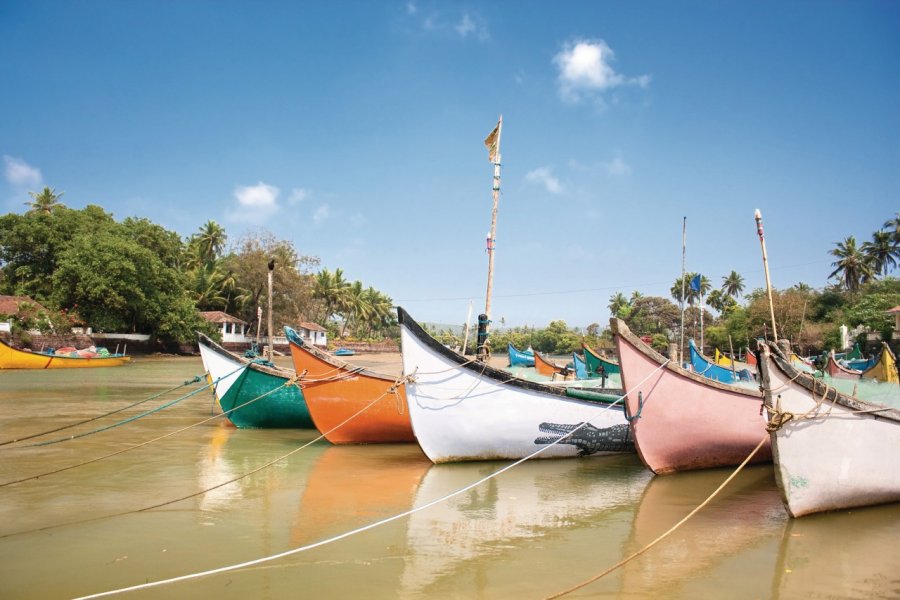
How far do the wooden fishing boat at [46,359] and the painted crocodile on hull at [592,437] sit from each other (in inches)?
1114

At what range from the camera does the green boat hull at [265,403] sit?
12672 mm

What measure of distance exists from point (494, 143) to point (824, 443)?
7959mm

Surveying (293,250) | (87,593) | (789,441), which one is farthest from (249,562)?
(293,250)

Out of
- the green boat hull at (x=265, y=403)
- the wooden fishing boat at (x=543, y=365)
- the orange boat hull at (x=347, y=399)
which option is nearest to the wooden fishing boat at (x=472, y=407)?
the orange boat hull at (x=347, y=399)

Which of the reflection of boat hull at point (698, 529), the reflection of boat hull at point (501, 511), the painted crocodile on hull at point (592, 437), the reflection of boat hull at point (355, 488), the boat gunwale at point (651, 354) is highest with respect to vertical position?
the boat gunwale at point (651, 354)

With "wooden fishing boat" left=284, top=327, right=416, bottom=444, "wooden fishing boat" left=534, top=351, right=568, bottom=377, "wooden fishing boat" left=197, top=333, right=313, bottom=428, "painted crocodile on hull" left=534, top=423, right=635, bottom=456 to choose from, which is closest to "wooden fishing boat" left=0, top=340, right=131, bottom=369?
"wooden fishing boat" left=197, top=333, right=313, bottom=428

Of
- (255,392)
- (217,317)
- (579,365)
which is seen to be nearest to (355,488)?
→ (255,392)

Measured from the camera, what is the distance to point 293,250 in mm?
58438

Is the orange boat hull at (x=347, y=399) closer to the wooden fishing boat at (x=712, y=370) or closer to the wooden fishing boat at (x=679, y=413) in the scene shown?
the wooden fishing boat at (x=679, y=413)

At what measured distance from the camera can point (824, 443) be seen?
634 centimetres

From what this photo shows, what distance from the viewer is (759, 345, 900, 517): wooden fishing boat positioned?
617cm

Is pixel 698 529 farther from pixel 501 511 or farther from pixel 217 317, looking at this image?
pixel 217 317

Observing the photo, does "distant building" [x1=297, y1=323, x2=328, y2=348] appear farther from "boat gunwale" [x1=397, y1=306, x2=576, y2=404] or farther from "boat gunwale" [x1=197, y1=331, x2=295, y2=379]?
"boat gunwale" [x1=397, y1=306, x2=576, y2=404]

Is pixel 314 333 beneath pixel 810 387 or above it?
above
